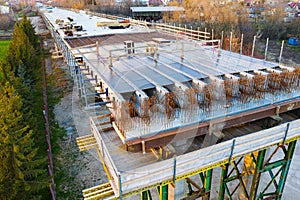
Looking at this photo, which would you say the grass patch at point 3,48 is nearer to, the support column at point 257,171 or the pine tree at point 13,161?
the pine tree at point 13,161

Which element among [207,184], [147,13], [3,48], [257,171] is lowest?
[207,184]

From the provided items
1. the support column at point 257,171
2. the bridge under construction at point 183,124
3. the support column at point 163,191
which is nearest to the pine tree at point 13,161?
the bridge under construction at point 183,124

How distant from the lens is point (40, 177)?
7559 mm

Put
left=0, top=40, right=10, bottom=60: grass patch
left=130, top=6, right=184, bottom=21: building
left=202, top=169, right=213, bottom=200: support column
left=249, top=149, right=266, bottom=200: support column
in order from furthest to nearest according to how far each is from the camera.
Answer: left=130, top=6, right=184, bottom=21: building, left=0, top=40, right=10, bottom=60: grass patch, left=249, top=149, right=266, bottom=200: support column, left=202, top=169, right=213, bottom=200: support column

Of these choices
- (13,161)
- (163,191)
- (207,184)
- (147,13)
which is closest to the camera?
(163,191)

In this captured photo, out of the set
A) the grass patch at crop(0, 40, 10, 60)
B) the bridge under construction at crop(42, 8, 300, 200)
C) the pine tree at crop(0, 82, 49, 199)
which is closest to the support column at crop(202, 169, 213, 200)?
the bridge under construction at crop(42, 8, 300, 200)

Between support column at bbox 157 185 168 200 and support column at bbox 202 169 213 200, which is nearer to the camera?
support column at bbox 157 185 168 200

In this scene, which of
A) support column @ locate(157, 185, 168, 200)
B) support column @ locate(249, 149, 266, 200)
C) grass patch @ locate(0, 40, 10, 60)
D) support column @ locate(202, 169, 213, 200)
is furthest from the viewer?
grass patch @ locate(0, 40, 10, 60)

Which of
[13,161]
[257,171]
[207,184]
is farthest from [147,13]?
[207,184]

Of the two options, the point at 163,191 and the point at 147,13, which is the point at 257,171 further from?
the point at 147,13

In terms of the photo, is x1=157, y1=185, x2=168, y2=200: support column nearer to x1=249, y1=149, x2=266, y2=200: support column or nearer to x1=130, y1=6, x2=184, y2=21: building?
x1=249, y1=149, x2=266, y2=200: support column

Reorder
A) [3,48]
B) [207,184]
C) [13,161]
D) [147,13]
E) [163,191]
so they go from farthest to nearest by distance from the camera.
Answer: [147,13] → [3,48] → [13,161] → [207,184] → [163,191]

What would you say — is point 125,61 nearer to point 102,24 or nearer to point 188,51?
point 188,51

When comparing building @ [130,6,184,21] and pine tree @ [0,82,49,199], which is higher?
building @ [130,6,184,21]
